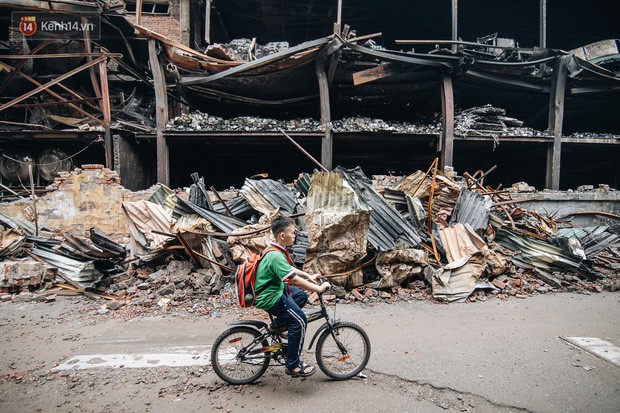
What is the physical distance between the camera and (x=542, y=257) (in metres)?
5.80

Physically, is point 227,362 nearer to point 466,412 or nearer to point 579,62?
point 466,412

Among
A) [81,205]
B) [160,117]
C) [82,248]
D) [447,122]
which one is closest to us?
[82,248]

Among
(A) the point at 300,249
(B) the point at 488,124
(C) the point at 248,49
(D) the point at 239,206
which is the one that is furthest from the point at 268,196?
(B) the point at 488,124

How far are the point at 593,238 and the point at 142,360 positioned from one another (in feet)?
28.6

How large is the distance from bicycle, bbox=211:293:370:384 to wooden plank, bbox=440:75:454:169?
8.15 m

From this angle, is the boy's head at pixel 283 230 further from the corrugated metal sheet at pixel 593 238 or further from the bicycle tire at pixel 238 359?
the corrugated metal sheet at pixel 593 238

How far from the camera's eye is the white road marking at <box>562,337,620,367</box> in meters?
3.28

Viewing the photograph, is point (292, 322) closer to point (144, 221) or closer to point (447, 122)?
point (144, 221)

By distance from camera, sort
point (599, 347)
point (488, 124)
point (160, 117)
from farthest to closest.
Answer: point (488, 124) → point (160, 117) → point (599, 347)

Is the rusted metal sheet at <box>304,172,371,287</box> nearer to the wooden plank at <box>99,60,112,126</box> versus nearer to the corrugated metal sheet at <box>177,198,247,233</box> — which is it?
the corrugated metal sheet at <box>177,198,247,233</box>

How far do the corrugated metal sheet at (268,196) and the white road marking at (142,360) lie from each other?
9.80 feet

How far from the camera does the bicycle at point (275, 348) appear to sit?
2742 mm

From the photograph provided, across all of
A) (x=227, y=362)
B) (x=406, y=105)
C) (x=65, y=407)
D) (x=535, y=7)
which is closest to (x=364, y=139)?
(x=406, y=105)

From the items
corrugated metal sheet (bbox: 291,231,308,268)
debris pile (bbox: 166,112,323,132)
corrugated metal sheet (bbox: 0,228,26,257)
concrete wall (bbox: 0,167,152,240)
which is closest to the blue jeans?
corrugated metal sheet (bbox: 291,231,308,268)
